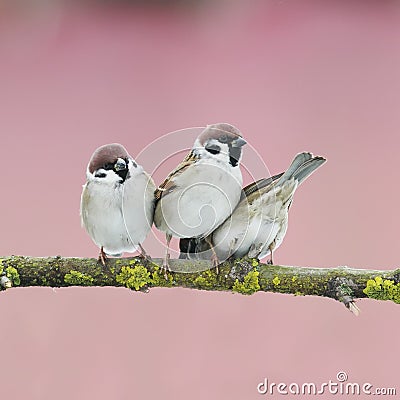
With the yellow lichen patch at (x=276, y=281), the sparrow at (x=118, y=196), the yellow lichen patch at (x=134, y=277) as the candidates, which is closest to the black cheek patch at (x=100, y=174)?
the sparrow at (x=118, y=196)

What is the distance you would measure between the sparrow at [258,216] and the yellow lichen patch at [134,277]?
0.07 meters

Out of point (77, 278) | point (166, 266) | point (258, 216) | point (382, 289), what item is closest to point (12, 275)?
point (77, 278)

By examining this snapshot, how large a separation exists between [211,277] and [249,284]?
0.13 feet

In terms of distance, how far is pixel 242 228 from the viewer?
729mm

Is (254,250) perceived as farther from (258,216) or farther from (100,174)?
(100,174)

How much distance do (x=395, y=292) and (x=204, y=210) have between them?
0.21 metres

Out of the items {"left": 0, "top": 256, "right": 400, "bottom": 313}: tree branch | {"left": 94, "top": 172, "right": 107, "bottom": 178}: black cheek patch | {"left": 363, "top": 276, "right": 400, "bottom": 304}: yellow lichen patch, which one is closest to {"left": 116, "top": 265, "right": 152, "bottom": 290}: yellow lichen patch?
{"left": 0, "top": 256, "right": 400, "bottom": 313}: tree branch

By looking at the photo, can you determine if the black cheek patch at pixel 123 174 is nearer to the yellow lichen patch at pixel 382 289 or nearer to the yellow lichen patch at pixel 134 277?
the yellow lichen patch at pixel 134 277

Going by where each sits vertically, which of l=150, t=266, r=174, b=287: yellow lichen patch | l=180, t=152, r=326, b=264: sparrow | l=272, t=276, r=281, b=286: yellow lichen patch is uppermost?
l=180, t=152, r=326, b=264: sparrow

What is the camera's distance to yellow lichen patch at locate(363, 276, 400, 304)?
2.31ft

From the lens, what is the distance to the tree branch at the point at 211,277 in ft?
2.33

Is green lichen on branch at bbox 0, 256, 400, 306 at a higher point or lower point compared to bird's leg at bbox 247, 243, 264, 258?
lower

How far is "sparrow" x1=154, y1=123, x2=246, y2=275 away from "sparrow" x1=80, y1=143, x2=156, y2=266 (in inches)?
0.8

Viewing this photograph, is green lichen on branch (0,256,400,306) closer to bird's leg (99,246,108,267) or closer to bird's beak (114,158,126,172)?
bird's leg (99,246,108,267)
